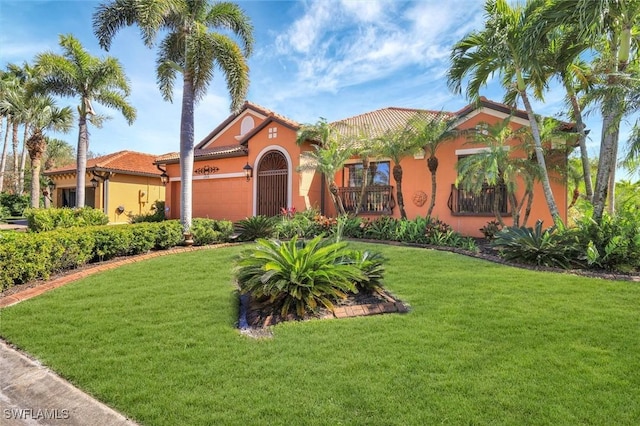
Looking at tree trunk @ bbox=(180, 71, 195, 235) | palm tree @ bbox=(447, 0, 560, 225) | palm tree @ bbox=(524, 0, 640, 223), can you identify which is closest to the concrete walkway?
tree trunk @ bbox=(180, 71, 195, 235)

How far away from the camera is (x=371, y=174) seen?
1549cm

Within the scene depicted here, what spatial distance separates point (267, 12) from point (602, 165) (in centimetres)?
1056

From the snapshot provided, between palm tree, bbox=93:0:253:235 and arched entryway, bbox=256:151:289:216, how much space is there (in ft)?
12.6

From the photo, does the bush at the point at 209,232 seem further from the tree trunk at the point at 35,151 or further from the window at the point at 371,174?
the tree trunk at the point at 35,151

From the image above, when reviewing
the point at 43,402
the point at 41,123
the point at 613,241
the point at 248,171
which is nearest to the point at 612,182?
the point at 613,241

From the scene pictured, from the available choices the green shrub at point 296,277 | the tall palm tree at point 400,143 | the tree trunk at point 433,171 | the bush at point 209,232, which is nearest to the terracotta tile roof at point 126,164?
the bush at point 209,232

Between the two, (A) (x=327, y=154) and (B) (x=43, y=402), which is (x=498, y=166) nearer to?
(A) (x=327, y=154)

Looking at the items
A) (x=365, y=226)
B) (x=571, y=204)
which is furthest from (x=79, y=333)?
(x=571, y=204)

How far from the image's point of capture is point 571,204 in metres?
13.0

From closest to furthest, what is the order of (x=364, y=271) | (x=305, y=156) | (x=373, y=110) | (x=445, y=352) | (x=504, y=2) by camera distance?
1. (x=445, y=352)
2. (x=364, y=271)
3. (x=504, y=2)
4. (x=305, y=156)
5. (x=373, y=110)

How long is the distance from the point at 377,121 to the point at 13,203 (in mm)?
34355

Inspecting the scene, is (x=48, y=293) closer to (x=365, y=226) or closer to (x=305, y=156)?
(x=365, y=226)

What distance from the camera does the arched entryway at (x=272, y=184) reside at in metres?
16.0

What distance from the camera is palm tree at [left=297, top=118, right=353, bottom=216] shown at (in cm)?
1341
